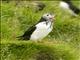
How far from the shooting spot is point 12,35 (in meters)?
11.1

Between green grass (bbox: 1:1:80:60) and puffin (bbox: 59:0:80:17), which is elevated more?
puffin (bbox: 59:0:80:17)

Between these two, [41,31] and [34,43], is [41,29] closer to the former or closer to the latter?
[41,31]

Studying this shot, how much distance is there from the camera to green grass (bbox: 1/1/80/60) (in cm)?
971

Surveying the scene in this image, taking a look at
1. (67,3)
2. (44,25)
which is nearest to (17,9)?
(67,3)

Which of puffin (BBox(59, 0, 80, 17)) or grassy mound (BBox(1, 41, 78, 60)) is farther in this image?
puffin (BBox(59, 0, 80, 17))

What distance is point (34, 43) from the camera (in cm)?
988

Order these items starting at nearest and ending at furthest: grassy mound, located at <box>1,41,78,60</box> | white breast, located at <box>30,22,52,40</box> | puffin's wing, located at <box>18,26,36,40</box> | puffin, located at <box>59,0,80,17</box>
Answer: grassy mound, located at <box>1,41,78,60</box>
white breast, located at <box>30,22,52,40</box>
puffin's wing, located at <box>18,26,36,40</box>
puffin, located at <box>59,0,80,17</box>

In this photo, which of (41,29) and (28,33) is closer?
(41,29)

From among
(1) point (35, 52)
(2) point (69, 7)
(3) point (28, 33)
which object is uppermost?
(2) point (69, 7)

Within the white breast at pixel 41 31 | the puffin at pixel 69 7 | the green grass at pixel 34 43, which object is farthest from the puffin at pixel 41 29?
the puffin at pixel 69 7

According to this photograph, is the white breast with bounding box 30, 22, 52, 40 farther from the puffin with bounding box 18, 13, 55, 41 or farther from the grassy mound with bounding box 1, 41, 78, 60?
the grassy mound with bounding box 1, 41, 78, 60

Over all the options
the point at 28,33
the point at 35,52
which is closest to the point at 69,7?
the point at 28,33

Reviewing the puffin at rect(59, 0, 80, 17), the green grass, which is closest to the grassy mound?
the green grass

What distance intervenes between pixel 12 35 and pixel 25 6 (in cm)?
210
